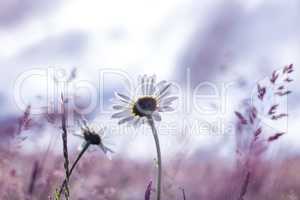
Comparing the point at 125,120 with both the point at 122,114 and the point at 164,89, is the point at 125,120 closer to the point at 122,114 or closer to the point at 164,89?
the point at 122,114

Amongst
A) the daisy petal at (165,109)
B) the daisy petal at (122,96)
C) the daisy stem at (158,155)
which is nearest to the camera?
the daisy stem at (158,155)

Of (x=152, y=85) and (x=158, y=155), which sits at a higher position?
(x=152, y=85)

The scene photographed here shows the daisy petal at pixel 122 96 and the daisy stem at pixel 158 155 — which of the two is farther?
the daisy petal at pixel 122 96

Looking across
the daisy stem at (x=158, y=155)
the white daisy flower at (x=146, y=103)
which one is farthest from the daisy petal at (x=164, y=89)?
the daisy stem at (x=158, y=155)

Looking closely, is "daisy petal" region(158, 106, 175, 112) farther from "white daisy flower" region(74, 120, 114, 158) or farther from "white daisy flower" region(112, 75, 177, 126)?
"white daisy flower" region(74, 120, 114, 158)

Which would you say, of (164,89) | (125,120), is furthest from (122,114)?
(164,89)

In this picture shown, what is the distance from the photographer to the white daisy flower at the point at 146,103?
74.6 inches

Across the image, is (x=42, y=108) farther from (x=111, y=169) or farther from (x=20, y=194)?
(x=111, y=169)

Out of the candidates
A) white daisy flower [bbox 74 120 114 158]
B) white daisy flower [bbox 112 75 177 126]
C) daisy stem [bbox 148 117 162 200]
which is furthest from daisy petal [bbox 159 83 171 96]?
white daisy flower [bbox 74 120 114 158]

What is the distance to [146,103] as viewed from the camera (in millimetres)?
1962

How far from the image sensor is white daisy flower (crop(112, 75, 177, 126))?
6.22 feet

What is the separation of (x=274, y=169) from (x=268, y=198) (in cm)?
41

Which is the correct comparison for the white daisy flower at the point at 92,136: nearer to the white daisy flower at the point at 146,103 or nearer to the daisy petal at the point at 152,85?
the white daisy flower at the point at 146,103

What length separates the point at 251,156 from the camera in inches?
75.2
